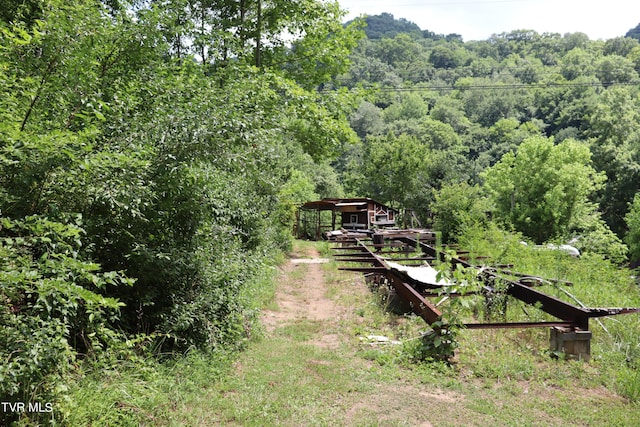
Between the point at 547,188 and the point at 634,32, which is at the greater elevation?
the point at 634,32

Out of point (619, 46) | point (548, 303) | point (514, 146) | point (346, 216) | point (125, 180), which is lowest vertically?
point (548, 303)

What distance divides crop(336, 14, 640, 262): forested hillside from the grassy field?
28.2ft

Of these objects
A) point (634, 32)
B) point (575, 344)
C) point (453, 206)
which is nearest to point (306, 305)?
point (575, 344)

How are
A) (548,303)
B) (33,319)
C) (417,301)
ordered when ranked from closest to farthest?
(33,319) < (548,303) < (417,301)

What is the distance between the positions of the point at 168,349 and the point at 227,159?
2347mm

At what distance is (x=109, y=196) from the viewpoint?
3.71m

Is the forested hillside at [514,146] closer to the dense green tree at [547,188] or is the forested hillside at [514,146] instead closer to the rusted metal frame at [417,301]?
the dense green tree at [547,188]

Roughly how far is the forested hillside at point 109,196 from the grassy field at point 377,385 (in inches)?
17.5

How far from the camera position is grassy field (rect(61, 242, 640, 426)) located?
12.2 ft

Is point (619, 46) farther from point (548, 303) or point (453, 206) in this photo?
point (548, 303)

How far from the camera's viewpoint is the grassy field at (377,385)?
146 inches

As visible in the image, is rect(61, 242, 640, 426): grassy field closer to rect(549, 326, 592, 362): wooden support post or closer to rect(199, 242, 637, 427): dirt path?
rect(199, 242, 637, 427): dirt path

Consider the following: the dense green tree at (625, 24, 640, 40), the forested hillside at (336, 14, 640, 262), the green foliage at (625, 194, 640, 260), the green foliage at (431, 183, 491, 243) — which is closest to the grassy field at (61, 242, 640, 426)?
the forested hillside at (336, 14, 640, 262)

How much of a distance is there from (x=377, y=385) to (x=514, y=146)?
73.9 meters
